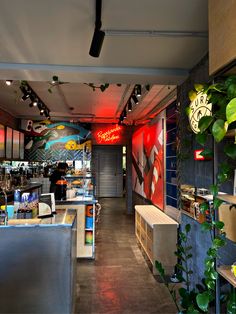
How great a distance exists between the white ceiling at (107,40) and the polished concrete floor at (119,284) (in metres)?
2.82

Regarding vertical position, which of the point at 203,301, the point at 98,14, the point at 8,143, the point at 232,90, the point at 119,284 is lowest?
the point at 119,284

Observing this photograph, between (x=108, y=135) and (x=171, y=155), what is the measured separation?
4.71 meters

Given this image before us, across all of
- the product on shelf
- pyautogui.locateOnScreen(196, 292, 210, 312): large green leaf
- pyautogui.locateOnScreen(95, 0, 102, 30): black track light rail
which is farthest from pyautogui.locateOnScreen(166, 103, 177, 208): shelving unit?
pyautogui.locateOnScreen(196, 292, 210, 312): large green leaf

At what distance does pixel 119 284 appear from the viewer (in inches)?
154

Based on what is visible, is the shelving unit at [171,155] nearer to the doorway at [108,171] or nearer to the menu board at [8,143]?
the menu board at [8,143]

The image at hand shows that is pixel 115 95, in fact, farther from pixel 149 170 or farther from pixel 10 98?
pixel 10 98

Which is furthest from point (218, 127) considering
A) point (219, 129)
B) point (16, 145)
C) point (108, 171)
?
point (108, 171)

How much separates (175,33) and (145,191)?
4.98 metres

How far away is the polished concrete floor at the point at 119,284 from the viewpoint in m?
3.30

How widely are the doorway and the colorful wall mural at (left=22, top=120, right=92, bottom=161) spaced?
11.8ft

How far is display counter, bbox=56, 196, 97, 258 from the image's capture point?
15.7ft

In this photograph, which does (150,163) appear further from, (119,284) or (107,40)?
(107,40)

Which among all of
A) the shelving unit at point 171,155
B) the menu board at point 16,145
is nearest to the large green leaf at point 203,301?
the shelving unit at point 171,155

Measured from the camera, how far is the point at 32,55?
123 inches
